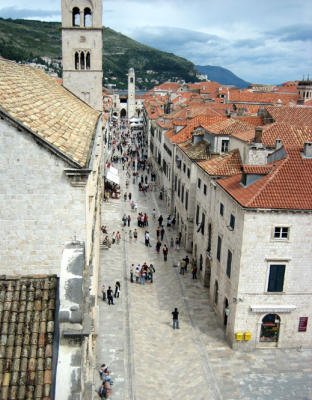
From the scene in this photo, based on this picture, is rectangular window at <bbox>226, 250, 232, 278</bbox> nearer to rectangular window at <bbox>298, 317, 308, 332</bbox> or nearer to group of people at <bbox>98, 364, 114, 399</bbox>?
rectangular window at <bbox>298, 317, 308, 332</bbox>

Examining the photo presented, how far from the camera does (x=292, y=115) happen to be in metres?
40.2

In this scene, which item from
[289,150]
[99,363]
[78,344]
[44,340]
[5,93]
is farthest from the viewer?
[289,150]

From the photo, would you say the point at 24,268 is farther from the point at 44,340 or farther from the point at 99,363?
the point at 99,363

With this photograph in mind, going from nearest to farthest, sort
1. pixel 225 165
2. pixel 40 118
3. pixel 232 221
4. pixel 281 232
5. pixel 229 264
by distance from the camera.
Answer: pixel 40 118 < pixel 281 232 < pixel 232 221 < pixel 229 264 < pixel 225 165

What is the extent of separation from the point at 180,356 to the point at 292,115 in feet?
86.5

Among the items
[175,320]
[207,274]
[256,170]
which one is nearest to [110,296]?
[175,320]

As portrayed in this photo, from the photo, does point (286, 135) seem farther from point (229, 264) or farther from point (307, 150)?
point (229, 264)

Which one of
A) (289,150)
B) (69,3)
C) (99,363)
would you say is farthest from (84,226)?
(69,3)

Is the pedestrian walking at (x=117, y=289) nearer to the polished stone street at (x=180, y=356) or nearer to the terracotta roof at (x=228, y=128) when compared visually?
the polished stone street at (x=180, y=356)

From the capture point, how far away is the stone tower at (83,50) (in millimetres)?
37875

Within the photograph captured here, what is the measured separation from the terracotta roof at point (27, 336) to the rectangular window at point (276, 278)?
1551 centimetres

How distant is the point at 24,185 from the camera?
13.9 m

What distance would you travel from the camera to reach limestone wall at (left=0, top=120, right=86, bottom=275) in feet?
44.7

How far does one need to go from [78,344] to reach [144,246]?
3147 centimetres
